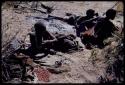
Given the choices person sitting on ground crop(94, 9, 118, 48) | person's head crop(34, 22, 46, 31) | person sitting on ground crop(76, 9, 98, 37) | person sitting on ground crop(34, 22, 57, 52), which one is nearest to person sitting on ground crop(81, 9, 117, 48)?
person sitting on ground crop(94, 9, 118, 48)

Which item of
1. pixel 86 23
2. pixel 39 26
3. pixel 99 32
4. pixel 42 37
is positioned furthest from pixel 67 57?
pixel 86 23

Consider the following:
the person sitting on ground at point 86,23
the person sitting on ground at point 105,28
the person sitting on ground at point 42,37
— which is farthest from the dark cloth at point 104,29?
the person sitting on ground at point 42,37

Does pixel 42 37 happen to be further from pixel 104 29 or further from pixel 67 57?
pixel 104 29

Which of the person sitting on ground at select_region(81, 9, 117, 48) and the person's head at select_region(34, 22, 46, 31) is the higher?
the person's head at select_region(34, 22, 46, 31)

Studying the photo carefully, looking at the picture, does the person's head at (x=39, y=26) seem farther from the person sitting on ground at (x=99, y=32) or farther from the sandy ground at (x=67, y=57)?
the person sitting on ground at (x=99, y=32)

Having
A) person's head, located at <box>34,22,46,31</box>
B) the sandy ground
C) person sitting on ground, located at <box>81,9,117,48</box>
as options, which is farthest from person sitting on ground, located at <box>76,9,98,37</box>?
person's head, located at <box>34,22,46,31</box>

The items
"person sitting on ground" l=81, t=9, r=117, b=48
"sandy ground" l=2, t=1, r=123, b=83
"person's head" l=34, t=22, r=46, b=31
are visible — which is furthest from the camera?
"person sitting on ground" l=81, t=9, r=117, b=48

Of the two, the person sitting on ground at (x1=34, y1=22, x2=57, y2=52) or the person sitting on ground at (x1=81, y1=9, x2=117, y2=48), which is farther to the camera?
the person sitting on ground at (x1=81, y1=9, x2=117, y2=48)

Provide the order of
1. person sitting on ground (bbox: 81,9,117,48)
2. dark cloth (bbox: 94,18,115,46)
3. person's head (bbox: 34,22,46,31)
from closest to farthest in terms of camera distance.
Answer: person's head (bbox: 34,22,46,31) < person sitting on ground (bbox: 81,9,117,48) < dark cloth (bbox: 94,18,115,46)

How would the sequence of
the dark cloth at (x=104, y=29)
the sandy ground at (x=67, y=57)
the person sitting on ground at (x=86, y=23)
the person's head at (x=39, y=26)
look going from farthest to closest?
the person sitting on ground at (x=86, y=23), the dark cloth at (x=104, y=29), the person's head at (x=39, y=26), the sandy ground at (x=67, y=57)

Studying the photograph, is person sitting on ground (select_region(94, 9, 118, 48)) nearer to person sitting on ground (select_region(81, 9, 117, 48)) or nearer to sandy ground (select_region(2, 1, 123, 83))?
person sitting on ground (select_region(81, 9, 117, 48))

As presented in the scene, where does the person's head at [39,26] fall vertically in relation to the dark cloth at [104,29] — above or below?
above

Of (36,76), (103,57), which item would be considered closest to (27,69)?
(36,76)

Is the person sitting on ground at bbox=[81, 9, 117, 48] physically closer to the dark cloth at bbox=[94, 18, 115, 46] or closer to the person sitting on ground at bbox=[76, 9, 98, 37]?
the dark cloth at bbox=[94, 18, 115, 46]
